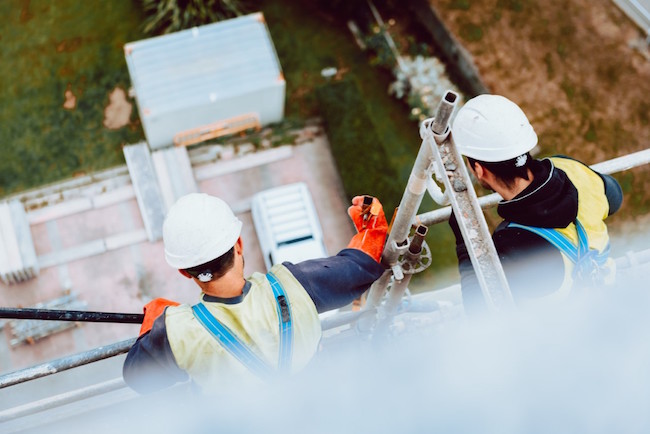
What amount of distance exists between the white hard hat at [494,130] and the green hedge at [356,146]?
7692mm

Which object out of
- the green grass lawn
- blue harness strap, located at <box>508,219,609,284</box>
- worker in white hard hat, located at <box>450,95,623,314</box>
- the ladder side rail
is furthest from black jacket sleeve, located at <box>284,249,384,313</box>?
the green grass lawn

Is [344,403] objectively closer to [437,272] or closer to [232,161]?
[437,272]

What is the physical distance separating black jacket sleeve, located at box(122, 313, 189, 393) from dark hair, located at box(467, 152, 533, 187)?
221 cm

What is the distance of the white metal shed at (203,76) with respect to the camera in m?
11.0

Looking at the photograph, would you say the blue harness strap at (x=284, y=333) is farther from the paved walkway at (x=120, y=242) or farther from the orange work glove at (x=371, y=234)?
the paved walkway at (x=120, y=242)

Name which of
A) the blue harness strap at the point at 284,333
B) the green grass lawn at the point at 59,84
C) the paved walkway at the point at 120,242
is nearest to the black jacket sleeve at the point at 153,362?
the blue harness strap at the point at 284,333

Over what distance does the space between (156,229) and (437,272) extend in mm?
5708

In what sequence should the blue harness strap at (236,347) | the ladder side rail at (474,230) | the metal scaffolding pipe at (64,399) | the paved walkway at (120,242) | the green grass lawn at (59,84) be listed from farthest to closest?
1. the green grass lawn at (59,84)
2. the paved walkway at (120,242)
3. the metal scaffolding pipe at (64,399)
4. the blue harness strap at (236,347)
5. the ladder side rail at (474,230)

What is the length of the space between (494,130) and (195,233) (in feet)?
6.14

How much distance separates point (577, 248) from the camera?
3424mm

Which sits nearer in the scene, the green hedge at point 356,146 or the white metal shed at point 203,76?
the white metal shed at point 203,76

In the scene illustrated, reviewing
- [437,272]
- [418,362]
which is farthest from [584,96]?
[418,362]

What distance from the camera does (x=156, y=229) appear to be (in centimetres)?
1135

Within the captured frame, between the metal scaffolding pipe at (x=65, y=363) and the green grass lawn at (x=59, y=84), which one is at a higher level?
the metal scaffolding pipe at (x=65, y=363)
